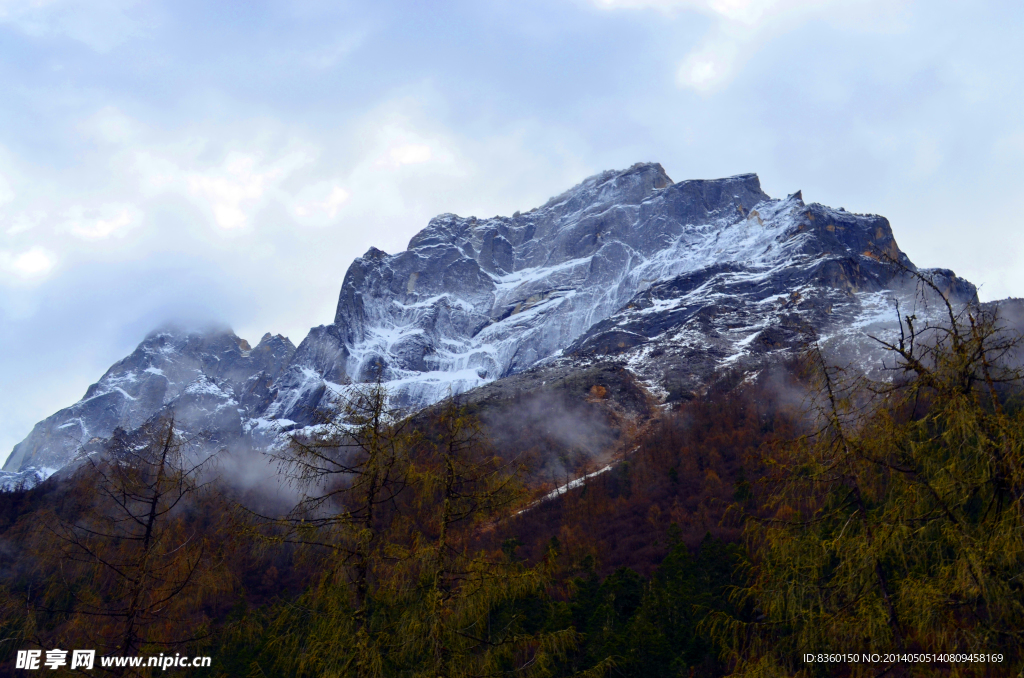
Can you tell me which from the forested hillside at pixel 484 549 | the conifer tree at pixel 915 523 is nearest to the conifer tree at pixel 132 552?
the forested hillside at pixel 484 549

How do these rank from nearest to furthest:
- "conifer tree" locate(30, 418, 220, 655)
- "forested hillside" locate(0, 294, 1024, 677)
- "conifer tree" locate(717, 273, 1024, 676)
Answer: "conifer tree" locate(717, 273, 1024, 676) → "forested hillside" locate(0, 294, 1024, 677) → "conifer tree" locate(30, 418, 220, 655)

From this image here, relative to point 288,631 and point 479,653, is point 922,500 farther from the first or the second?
point 288,631

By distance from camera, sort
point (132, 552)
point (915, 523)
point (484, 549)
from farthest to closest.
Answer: point (484, 549)
point (132, 552)
point (915, 523)

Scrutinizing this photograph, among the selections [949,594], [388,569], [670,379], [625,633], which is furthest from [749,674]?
[670,379]

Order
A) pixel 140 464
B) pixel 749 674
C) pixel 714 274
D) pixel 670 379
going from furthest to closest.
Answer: pixel 714 274 → pixel 670 379 → pixel 140 464 → pixel 749 674

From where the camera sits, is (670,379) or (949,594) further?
(670,379)

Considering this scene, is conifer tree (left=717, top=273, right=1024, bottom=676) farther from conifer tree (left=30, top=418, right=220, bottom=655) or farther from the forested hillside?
conifer tree (left=30, top=418, right=220, bottom=655)

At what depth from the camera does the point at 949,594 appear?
4.94m

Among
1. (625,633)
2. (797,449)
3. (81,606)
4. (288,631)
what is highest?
(797,449)

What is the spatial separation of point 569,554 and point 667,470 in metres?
25.7

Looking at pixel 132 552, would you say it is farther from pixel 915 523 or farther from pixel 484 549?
pixel 915 523

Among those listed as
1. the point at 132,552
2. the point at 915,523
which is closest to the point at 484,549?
the point at 132,552

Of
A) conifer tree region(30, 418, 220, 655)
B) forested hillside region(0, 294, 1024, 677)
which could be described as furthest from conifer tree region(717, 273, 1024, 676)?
conifer tree region(30, 418, 220, 655)

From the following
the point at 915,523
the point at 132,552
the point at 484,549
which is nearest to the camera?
the point at 915,523
